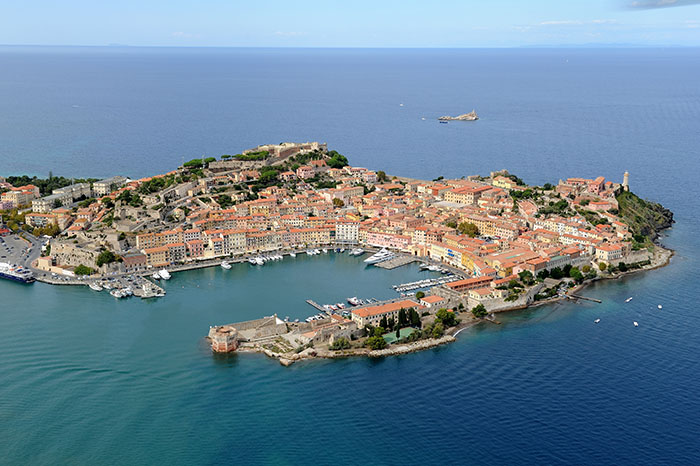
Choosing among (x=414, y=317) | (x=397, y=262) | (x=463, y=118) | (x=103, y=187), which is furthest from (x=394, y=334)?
(x=463, y=118)

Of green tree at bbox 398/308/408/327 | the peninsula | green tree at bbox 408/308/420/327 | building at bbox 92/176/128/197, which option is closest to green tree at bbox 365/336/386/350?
the peninsula

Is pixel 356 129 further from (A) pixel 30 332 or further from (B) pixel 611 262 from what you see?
(A) pixel 30 332

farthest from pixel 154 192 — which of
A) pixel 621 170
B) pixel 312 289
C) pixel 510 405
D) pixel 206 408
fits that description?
pixel 621 170

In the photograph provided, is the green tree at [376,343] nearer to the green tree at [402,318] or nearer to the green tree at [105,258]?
the green tree at [402,318]

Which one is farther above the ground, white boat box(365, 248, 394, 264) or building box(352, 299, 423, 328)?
building box(352, 299, 423, 328)

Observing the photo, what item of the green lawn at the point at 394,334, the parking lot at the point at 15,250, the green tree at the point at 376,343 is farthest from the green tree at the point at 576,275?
the parking lot at the point at 15,250

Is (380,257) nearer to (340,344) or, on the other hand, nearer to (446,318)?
(446,318)

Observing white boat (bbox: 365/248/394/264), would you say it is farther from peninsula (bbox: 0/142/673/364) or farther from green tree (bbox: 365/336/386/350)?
green tree (bbox: 365/336/386/350)
